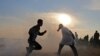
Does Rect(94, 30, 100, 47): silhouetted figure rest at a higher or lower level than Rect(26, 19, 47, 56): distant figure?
lower

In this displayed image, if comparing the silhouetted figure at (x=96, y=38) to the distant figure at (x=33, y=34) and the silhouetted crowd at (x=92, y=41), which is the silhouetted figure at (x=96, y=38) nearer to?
the silhouetted crowd at (x=92, y=41)

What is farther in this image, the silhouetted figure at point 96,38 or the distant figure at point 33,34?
the silhouetted figure at point 96,38

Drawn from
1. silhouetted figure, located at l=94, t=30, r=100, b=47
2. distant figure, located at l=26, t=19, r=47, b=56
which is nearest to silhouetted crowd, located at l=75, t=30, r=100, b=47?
silhouetted figure, located at l=94, t=30, r=100, b=47

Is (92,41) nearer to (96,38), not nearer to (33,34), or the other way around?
(96,38)

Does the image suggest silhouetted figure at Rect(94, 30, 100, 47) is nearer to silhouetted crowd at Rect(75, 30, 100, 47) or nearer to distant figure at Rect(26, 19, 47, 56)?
silhouetted crowd at Rect(75, 30, 100, 47)

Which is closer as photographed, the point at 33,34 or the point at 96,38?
the point at 33,34

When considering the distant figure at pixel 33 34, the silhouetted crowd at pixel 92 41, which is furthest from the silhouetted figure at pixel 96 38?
the distant figure at pixel 33 34

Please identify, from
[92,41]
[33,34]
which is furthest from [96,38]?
[33,34]

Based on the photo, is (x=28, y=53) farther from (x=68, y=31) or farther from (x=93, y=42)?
(x=93, y=42)

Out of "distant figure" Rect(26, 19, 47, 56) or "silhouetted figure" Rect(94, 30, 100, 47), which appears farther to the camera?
"silhouetted figure" Rect(94, 30, 100, 47)

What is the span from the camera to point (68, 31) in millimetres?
25797

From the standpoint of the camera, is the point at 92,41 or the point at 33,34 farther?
the point at 92,41

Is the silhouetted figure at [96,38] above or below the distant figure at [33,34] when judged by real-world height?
below

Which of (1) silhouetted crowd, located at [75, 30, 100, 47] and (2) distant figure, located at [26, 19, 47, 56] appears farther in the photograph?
(1) silhouetted crowd, located at [75, 30, 100, 47]
